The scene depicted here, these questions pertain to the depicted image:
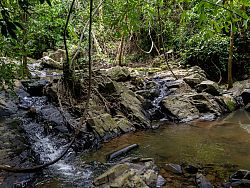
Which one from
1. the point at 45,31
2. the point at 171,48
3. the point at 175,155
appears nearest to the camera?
the point at 175,155

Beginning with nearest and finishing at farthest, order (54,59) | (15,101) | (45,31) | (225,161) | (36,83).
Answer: (225,161)
(45,31)
(15,101)
(36,83)
(54,59)

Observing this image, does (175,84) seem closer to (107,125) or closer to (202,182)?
(107,125)

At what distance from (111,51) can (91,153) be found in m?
12.4

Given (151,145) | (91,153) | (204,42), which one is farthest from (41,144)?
(204,42)

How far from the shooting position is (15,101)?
28.2ft

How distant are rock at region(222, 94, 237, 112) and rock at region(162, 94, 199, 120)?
49.3 inches

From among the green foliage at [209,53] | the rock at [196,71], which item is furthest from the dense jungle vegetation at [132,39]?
the rock at [196,71]

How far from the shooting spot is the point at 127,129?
784cm

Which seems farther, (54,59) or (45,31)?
(54,59)

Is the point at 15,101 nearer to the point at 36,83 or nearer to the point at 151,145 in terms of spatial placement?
the point at 36,83

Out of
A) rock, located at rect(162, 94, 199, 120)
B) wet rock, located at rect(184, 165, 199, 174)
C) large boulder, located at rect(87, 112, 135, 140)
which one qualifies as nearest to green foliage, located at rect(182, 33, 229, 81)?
rock, located at rect(162, 94, 199, 120)

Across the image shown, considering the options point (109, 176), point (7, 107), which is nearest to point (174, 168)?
point (109, 176)

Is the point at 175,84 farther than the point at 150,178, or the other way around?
the point at 175,84

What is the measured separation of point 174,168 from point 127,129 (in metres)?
2.63
